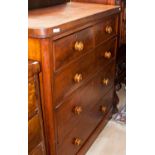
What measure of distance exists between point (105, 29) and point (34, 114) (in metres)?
0.76

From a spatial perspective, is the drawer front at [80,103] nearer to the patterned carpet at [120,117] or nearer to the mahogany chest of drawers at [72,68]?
the mahogany chest of drawers at [72,68]

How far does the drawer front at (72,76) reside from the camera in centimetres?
102

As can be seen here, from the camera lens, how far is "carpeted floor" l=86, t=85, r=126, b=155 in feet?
5.21

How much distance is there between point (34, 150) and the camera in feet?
3.21

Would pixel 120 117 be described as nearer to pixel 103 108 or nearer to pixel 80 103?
pixel 103 108

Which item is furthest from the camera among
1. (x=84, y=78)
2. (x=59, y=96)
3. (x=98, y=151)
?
(x=98, y=151)

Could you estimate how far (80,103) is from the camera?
1278 millimetres

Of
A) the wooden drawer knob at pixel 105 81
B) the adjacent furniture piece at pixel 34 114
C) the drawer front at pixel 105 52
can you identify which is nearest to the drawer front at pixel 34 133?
the adjacent furniture piece at pixel 34 114

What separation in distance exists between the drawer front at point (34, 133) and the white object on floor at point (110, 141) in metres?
0.67

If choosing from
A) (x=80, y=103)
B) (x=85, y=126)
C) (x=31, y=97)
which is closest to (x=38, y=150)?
(x=31, y=97)

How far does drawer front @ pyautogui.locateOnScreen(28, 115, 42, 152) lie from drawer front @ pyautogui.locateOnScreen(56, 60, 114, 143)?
11 centimetres
